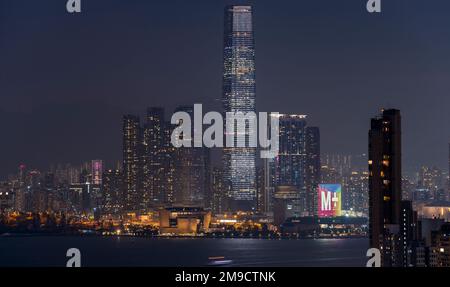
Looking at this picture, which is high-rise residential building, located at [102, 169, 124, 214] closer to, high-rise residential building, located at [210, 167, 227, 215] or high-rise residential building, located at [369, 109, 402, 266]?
high-rise residential building, located at [210, 167, 227, 215]

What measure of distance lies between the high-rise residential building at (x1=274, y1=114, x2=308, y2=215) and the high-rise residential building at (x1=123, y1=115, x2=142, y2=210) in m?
4.27

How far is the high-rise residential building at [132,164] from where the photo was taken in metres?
27.9

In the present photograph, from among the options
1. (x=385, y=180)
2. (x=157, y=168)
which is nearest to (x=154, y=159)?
(x=157, y=168)

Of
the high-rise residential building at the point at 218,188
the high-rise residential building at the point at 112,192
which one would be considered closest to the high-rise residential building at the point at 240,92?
the high-rise residential building at the point at 218,188

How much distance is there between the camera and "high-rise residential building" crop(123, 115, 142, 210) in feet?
91.4

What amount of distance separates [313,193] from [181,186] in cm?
537

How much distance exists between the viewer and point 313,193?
3312 cm

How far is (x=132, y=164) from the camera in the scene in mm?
30016

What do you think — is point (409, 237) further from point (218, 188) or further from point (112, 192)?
point (112, 192)

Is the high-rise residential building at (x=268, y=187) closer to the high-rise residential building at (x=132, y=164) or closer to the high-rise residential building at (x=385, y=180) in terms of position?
the high-rise residential building at (x=132, y=164)

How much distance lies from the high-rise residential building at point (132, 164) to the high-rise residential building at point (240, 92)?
2.73 m

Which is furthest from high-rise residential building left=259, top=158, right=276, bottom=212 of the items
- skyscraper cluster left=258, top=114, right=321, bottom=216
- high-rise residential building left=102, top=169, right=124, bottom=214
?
high-rise residential building left=102, top=169, right=124, bottom=214
